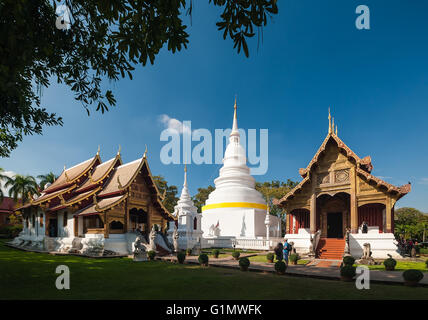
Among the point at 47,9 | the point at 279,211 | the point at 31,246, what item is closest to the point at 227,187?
the point at 279,211

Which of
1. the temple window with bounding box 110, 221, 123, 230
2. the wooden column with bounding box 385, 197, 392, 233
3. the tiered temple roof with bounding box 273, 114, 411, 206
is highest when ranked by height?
the tiered temple roof with bounding box 273, 114, 411, 206

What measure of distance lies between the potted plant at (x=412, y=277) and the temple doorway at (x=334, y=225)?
→ 11.5 metres

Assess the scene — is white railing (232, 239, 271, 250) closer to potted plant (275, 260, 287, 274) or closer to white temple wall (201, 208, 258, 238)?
white temple wall (201, 208, 258, 238)

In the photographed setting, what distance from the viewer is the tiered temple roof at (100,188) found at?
19078 millimetres

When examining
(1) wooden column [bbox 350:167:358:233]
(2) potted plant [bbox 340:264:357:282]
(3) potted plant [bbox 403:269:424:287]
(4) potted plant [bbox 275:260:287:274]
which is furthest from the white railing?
(3) potted plant [bbox 403:269:424:287]

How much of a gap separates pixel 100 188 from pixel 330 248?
16574 millimetres

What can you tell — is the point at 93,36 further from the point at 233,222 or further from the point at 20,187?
the point at 20,187

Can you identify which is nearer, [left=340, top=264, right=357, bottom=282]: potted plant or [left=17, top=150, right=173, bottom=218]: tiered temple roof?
[left=340, top=264, right=357, bottom=282]: potted plant

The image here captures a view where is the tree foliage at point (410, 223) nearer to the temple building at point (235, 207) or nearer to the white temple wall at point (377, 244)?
A: the temple building at point (235, 207)

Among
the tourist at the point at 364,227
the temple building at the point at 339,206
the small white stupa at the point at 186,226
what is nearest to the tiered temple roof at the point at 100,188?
the small white stupa at the point at 186,226

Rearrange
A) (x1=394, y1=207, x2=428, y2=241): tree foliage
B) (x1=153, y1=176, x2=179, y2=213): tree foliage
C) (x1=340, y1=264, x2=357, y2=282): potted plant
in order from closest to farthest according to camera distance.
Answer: (x1=340, y1=264, x2=357, y2=282): potted plant
(x1=394, y1=207, x2=428, y2=241): tree foliage
(x1=153, y1=176, x2=179, y2=213): tree foliage

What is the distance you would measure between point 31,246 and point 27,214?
3.50 meters

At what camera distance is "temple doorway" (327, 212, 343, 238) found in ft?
65.4
